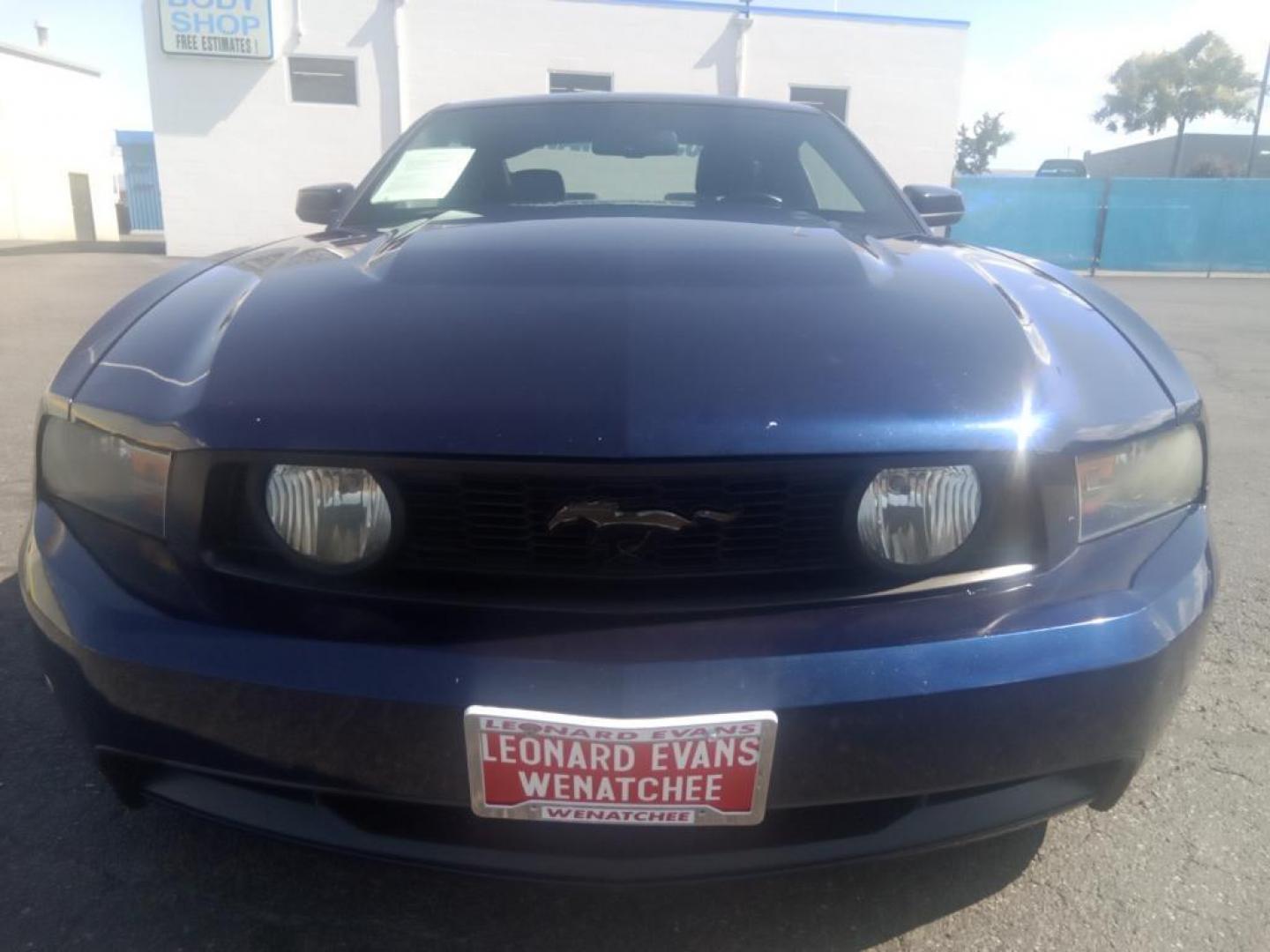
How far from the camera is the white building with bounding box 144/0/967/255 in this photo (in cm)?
1545

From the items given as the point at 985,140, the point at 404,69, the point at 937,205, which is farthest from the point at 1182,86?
the point at 937,205

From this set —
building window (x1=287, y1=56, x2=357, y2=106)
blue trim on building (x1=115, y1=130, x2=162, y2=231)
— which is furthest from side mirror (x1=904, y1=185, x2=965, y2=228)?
blue trim on building (x1=115, y1=130, x2=162, y2=231)

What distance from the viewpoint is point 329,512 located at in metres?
1.35

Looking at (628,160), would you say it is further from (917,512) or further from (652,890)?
(652,890)

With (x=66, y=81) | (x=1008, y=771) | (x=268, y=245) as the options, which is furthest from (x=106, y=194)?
(x=1008, y=771)

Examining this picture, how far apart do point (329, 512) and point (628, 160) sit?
1906 millimetres

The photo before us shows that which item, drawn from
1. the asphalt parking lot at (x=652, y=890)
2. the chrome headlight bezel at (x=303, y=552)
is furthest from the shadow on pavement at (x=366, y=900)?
the chrome headlight bezel at (x=303, y=552)

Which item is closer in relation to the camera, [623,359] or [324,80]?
[623,359]

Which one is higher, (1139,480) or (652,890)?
(1139,480)

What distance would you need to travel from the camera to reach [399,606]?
132 centimetres

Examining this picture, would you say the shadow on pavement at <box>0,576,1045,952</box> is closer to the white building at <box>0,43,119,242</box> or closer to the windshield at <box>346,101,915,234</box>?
the windshield at <box>346,101,915,234</box>

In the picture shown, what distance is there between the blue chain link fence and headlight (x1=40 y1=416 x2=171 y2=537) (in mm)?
17720

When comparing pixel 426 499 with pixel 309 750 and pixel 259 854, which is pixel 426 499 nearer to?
pixel 309 750

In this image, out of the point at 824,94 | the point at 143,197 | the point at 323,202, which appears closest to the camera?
the point at 323,202
